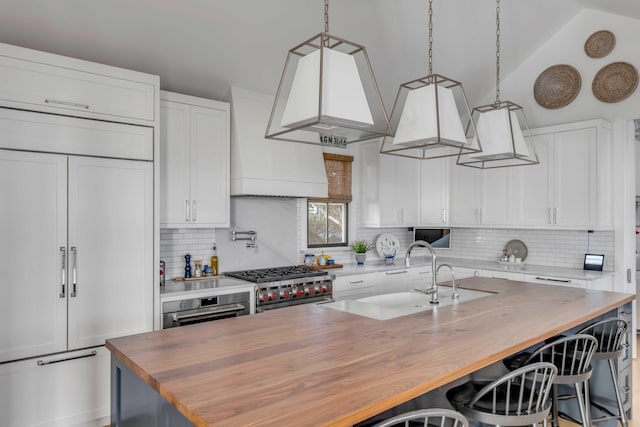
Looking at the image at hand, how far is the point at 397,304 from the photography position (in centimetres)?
323

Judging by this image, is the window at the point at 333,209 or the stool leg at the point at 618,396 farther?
the window at the point at 333,209

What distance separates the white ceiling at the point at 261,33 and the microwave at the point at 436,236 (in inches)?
74.1

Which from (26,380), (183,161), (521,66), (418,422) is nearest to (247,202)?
(183,161)

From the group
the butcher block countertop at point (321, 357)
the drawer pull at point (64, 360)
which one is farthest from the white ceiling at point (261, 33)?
the butcher block countertop at point (321, 357)

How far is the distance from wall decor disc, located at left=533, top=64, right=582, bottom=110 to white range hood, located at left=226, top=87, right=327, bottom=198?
2885 millimetres

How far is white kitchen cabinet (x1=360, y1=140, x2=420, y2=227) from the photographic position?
546 centimetres

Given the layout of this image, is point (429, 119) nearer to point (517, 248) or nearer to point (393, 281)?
point (393, 281)

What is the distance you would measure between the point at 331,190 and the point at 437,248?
1.95 m

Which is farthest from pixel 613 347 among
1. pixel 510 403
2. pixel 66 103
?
pixel 66 103

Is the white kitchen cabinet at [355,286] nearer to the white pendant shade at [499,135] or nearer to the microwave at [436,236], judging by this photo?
the microwave at [436,236]

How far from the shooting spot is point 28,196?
113 inches

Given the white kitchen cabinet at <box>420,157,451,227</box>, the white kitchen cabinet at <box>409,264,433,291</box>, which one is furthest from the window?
the white kitchen cabinet at <box>420,157,451,227</box>

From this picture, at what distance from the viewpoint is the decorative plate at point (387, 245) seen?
5785 mm

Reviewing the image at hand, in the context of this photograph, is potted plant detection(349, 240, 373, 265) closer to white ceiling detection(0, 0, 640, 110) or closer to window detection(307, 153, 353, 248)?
window detection(307, 153, 353, 248)
